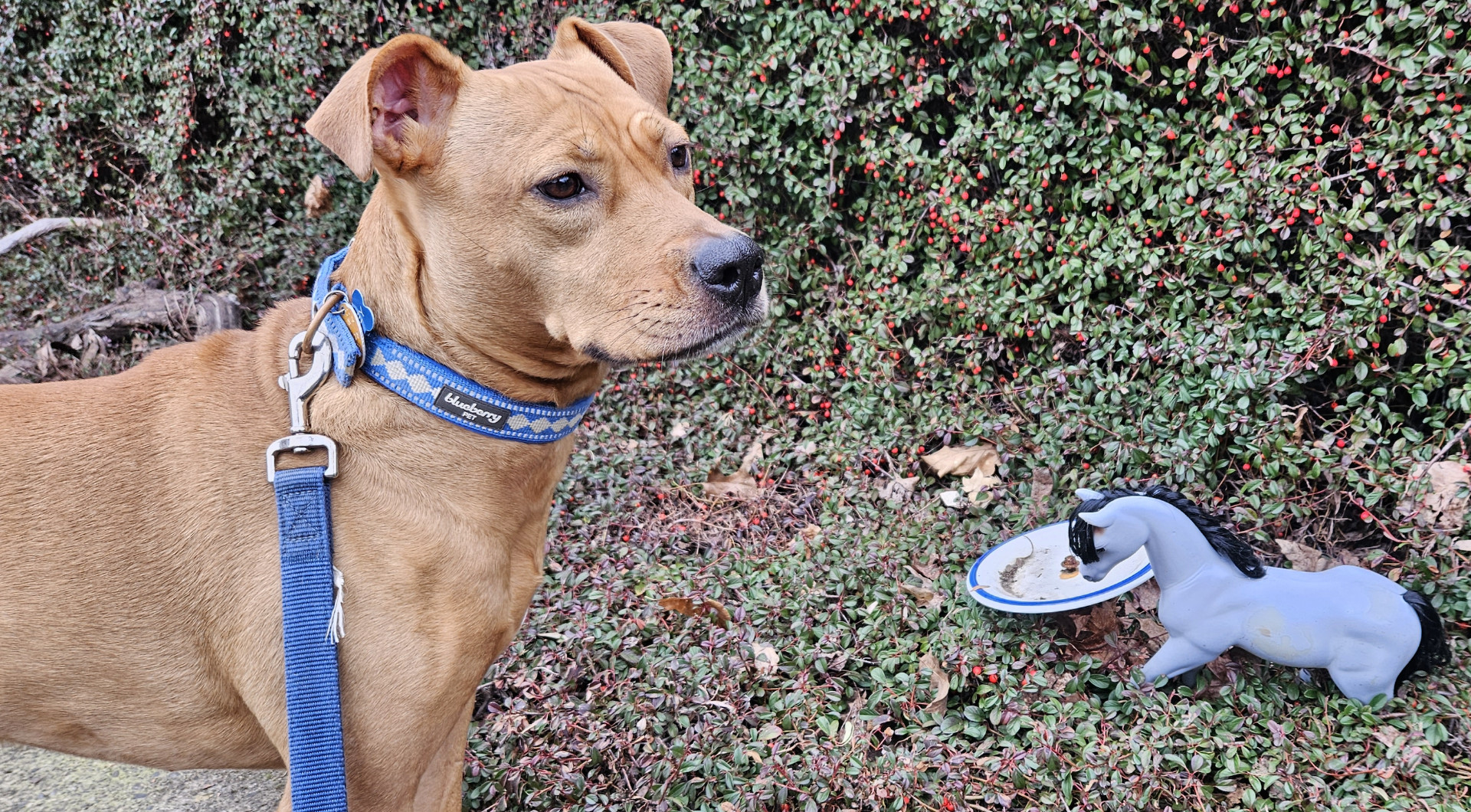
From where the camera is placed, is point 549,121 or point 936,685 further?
point 936,685

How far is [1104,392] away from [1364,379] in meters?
0.83

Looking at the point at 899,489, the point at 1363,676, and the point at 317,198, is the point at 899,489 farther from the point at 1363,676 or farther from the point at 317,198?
the point at 317,198

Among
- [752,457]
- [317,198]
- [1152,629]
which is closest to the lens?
[1152,629]

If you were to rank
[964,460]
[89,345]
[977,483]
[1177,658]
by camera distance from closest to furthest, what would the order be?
1. [1177,658]
2. [977,483]
3. [964,460]
4. [89,345]

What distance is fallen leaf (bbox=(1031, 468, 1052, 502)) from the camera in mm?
3639

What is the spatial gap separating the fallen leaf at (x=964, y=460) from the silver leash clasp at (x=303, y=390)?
8.69 ft

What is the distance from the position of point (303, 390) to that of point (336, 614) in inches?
19.7

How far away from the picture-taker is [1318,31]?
3043 mm

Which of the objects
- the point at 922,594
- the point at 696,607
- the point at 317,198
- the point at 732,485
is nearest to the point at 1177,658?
the point at 922,594

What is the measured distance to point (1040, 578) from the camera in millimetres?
3115

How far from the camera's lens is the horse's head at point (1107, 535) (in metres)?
2.79

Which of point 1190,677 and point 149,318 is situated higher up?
point 1190,677

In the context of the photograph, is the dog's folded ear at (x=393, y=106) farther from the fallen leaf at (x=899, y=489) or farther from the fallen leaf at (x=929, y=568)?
the fallen leaf at (x=899, y=489)

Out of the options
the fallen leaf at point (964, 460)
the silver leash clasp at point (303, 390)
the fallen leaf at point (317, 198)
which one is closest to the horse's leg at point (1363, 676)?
the fallen leaf at point (964, 460)
